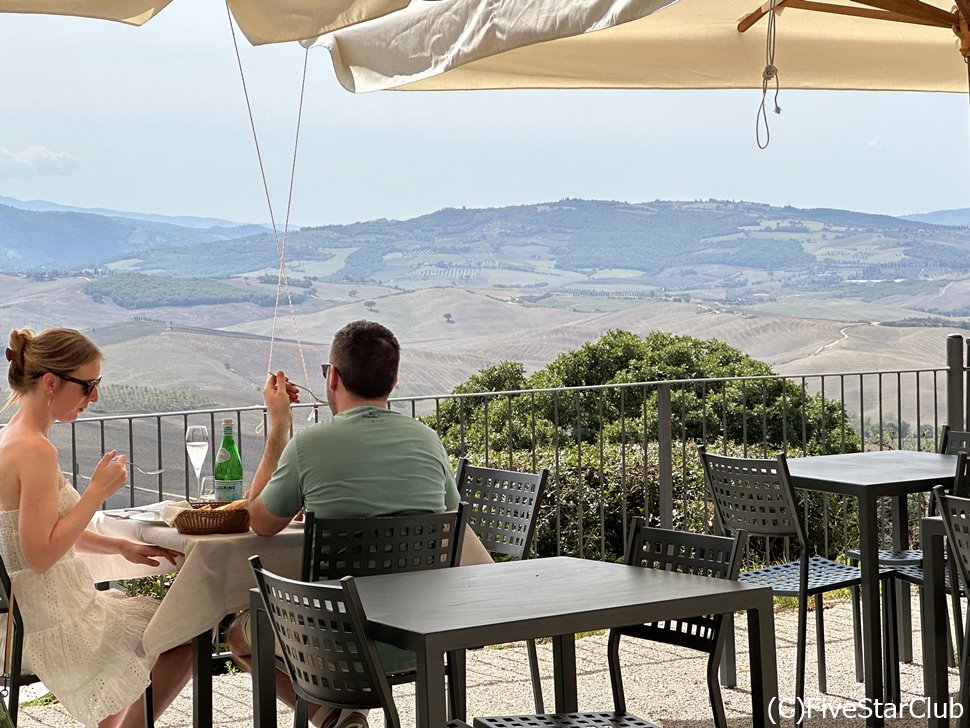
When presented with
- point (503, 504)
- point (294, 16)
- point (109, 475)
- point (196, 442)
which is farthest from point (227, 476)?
point (294, 16)

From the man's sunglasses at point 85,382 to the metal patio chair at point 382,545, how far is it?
943mm

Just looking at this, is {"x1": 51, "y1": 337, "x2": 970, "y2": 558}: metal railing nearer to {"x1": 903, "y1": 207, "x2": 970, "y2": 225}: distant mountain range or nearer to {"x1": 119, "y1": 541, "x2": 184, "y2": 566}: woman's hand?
{"x1": 119, "y1": 541, "x2": 184, "y2": 566}: woman's hand

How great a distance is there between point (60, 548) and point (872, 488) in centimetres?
282

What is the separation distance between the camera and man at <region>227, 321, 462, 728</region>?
3.63 metres

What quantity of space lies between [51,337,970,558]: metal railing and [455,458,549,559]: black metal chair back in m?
0.68

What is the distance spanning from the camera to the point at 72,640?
368cm

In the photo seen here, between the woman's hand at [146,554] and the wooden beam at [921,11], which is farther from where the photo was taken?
the wooden beam at [921,11]

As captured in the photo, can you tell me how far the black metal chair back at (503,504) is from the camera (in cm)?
450

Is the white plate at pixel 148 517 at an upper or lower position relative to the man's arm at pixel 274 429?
lower

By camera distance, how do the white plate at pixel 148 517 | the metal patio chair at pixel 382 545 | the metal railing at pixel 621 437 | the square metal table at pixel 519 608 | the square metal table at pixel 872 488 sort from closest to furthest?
the square metal table at pixel 519 608, the metal patio chair at pixel 382 545, the white plate at pixel 148 517, the square metal table at pixel 872 488, the metal railing at pixel 621 437

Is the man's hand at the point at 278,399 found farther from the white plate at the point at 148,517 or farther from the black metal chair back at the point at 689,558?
the black metal chair back at the point at 689,558

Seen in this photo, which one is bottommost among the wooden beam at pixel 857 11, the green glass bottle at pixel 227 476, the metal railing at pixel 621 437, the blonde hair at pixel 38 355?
the metal railing at pixel 621 437

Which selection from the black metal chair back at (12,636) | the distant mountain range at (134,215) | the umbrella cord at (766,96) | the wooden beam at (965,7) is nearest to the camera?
the black metal chair back at (12,636)

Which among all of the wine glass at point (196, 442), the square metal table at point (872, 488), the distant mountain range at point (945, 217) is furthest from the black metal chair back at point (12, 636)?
the distant mountain range at point (945, 217)
